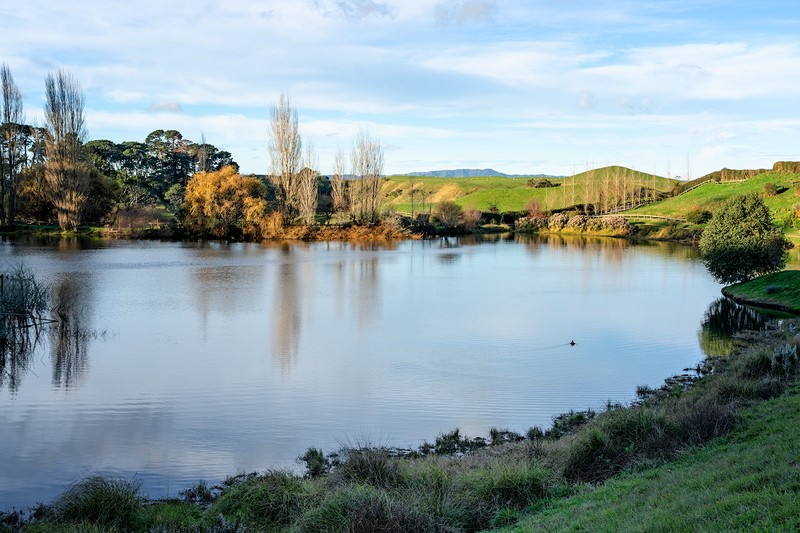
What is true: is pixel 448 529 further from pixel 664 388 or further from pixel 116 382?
pixel 116 382

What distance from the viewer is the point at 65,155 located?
196ft

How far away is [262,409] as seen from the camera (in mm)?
13812

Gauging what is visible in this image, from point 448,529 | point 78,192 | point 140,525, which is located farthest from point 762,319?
point 78,192

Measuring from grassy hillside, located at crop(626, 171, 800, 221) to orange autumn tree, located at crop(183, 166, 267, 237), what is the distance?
49.2 meters

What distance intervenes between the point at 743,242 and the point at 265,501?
27921 mm

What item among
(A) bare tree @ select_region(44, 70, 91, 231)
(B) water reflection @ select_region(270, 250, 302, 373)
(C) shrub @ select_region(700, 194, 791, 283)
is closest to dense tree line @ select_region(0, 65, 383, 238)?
(A) bare tree @ select_region(44, 70, 91, 231)

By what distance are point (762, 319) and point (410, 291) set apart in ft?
48.6

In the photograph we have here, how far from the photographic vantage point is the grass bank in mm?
6418

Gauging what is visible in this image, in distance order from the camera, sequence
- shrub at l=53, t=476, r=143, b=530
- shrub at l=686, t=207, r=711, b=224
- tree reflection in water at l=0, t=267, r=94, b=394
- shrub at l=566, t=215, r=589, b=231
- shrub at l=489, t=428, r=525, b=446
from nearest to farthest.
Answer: shrub at l=53, t=476, r=143, b=530 < shrub at l=489, t=428, r=525, b=446 < tree reflection in water at l=0, t=267, r=94, b=394 < shrub at l=686, t=207, r=711, b=224 < shrub at l=566, t=215, r=589, b=231

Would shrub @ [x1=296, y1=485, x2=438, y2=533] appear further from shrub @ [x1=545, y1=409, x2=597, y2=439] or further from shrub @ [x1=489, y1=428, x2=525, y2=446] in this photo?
shrub @ [x1=545, y1=409, x2=597, y2=439]

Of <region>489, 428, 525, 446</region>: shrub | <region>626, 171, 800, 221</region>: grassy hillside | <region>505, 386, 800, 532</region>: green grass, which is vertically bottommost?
<region>489, 428, 525, 446</region>: shrub

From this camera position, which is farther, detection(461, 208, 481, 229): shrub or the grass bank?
detection(461, 208, 481, 229): shrub

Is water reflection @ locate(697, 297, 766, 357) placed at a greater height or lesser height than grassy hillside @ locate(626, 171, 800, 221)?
lesser

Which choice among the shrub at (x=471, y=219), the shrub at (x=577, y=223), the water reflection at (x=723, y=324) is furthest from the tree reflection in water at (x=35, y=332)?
the shrub at (x=577, y=223)
